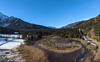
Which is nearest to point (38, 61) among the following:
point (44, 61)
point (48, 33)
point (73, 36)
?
point (44, 61)

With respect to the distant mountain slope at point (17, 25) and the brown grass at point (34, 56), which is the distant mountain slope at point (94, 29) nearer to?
the brown grass at point (34, 56)

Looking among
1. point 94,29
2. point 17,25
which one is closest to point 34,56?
point 94,29

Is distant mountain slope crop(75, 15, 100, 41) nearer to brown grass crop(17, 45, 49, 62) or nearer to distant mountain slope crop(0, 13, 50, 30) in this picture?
brown grass crop(17, 45, 49, 62)

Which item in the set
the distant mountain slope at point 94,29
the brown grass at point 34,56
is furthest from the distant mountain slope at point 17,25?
the distant mountain slope at point 94,29

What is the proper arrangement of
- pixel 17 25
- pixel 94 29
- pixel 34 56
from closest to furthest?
pixel 34 56, pixel 94 29, pixel 17 25

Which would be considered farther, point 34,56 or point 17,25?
point 17,25

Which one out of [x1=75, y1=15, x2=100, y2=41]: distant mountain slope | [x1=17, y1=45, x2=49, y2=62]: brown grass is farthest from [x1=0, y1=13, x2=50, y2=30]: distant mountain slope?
[x1=75, y1=15, x2=100, y2=41]: distant mountain slope

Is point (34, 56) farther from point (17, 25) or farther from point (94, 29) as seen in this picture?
point (17, 25)

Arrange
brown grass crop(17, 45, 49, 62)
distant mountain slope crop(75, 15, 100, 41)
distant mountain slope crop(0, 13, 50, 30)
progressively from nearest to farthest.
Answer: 1. brown grass crop(17, 45, 49, 62)
2. distant mountain slope crop(75, 15, 100, 41)
3. distant mountain slope crop(0, 13, 50, 30)

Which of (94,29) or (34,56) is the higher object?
(94,29)

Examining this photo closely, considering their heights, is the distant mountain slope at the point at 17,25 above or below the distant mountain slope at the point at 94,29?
above

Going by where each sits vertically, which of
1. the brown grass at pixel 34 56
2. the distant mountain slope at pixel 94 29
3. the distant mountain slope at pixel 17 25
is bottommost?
the brown grass at pixel 34 56
